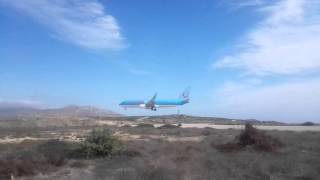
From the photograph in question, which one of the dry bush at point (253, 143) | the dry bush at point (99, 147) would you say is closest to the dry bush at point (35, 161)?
the dry bush at point (99, 147)

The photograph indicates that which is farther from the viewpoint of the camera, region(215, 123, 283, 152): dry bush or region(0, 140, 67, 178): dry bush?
region(215, 123, 283, 152): dry bush

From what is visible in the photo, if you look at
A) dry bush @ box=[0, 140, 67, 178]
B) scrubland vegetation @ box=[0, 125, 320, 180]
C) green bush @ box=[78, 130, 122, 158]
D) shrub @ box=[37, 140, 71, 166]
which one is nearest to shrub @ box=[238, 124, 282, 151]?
scrubland vegetation @ box=[0, 125, 320, 180]

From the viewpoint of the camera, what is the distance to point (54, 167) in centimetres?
2145

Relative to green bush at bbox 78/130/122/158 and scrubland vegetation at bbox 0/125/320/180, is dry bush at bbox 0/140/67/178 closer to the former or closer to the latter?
scrubland vegetation at bbox 0/125/320/180

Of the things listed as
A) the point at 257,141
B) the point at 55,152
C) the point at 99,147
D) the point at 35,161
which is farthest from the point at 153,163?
Result: the point at 257,141

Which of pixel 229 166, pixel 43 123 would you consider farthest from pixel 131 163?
pixel 43 123

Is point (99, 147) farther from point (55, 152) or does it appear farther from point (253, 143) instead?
point (253, 143)

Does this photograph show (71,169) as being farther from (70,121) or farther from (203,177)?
(70,121)

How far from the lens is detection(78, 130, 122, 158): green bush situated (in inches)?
1001

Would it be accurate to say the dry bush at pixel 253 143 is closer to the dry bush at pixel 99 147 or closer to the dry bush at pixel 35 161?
the dry bush at pixel 99 147

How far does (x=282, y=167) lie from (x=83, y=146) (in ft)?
37.7

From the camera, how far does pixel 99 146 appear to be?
25.6m

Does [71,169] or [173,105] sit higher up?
[173,105]

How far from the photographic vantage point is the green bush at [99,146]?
2544 centimetres
